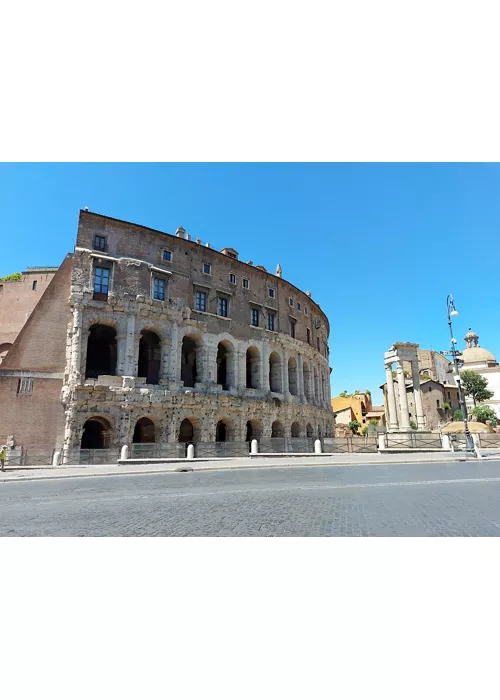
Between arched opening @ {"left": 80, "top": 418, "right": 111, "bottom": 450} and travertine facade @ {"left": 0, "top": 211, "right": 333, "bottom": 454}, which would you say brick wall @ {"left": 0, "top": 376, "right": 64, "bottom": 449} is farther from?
arched opening @ {"left": 80, "top": 418, "right": 111, "bottom": 450}

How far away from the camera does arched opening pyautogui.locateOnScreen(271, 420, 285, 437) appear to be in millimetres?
31761

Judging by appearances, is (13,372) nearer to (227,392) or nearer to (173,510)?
(227,392)

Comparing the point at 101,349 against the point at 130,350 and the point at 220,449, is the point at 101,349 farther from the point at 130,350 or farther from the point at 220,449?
the point at 220,449

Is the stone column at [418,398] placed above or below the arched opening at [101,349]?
below

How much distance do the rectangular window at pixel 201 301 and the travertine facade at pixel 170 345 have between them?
0.26 feet

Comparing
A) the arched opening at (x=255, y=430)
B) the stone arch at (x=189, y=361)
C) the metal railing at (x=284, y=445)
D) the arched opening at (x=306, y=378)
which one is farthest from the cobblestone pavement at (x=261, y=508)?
the arched opening at (x=306, y=378)

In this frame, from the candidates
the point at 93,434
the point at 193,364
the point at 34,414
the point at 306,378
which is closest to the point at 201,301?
the point at 193,364

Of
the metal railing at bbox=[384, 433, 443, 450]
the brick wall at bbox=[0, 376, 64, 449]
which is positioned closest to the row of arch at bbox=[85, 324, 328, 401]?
the brick wall at bbox=[0, 376, 64, 449]

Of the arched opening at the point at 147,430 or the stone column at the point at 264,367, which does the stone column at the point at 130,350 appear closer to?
the arched opening at the point at 147,430

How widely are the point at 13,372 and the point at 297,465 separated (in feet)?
52.6

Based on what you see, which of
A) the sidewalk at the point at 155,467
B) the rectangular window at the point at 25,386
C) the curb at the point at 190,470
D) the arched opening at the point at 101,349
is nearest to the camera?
the curb at the point at 190,470

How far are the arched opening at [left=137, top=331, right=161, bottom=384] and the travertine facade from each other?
76mm

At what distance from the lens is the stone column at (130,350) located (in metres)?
23.9

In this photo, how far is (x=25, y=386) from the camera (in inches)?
840
